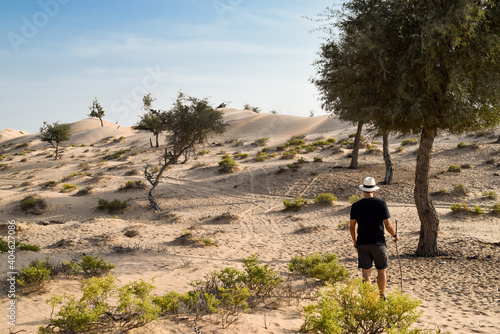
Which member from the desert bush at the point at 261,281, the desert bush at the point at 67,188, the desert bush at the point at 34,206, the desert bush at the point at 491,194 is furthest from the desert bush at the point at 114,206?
the desert bush at the point at 491,194

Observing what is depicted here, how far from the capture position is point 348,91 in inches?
352

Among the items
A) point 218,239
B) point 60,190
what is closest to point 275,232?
point 218,239

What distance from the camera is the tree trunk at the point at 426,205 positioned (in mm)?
8820

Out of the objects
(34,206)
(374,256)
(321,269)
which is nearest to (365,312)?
(374,256)

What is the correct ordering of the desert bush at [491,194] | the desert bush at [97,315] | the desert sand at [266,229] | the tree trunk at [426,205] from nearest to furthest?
the desert bush at [97,315]
the desert sand at [266,229]
the tree trunk at [426,205]
the desert bush at [491,194]

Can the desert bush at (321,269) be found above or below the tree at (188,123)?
below

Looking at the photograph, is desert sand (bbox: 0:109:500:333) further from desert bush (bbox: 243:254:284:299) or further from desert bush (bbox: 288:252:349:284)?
desert bush (bbox: 288:252:349:284)

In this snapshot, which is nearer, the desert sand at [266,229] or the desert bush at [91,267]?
the desert sand at [266,229]

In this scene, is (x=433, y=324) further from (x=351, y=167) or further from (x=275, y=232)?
(x=351, y=167)

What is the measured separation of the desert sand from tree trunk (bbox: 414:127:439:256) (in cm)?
37

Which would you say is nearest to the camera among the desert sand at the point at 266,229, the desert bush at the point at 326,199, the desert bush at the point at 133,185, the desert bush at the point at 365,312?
the desert bush at the point at 365,312

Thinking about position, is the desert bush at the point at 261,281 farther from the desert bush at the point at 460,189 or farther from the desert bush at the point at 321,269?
the desert bush at the point at 460,189

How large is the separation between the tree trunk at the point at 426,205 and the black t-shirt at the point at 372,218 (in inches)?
153

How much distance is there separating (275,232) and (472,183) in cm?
1177
